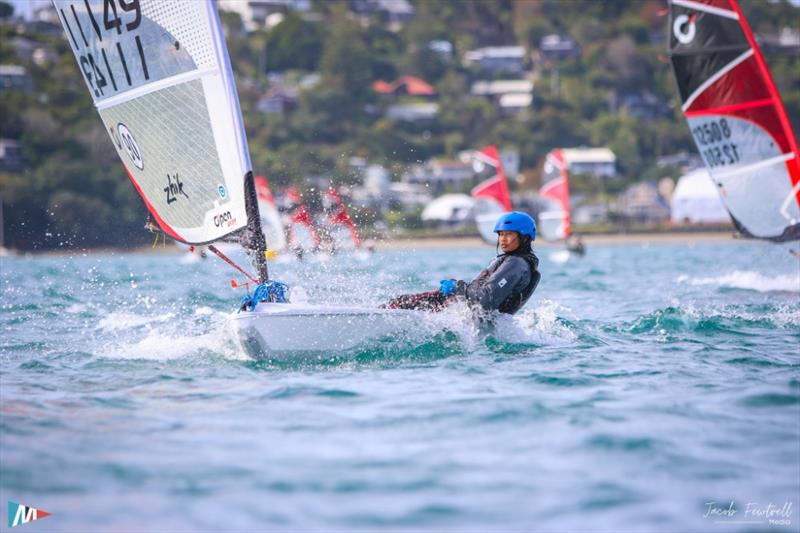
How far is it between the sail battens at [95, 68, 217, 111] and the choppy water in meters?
2.04

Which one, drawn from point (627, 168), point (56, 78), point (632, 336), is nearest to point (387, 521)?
point (632, 336)

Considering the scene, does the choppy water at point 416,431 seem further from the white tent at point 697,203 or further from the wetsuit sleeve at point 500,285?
the white tent at point 697,203

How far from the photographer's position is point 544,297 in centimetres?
1559

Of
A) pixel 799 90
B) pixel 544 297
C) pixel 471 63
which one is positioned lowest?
pixel 544 297

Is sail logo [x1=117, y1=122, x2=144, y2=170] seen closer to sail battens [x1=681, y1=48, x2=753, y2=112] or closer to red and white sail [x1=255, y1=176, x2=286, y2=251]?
sail battens [x1=681, y1=48, x2=753, y2=112]

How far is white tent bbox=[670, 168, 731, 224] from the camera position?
72.6m

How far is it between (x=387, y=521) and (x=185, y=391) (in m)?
2.87

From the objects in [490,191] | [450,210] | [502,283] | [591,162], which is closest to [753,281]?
[502,283]

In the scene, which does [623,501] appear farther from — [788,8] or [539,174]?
[788,8]

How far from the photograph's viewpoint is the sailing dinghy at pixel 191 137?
26.1 ft

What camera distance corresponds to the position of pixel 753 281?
58.3ft

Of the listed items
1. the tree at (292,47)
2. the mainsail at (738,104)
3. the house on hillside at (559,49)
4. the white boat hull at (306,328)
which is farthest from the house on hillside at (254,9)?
the white boat hull at (306,328)

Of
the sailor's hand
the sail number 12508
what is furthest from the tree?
the sailor's hand

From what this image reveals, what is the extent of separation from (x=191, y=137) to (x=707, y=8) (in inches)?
401
